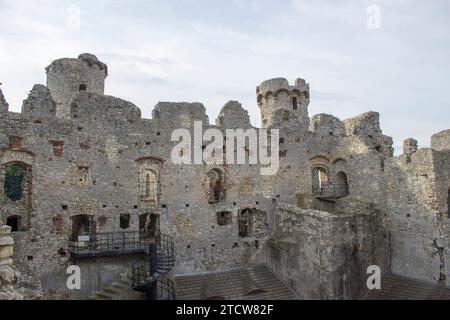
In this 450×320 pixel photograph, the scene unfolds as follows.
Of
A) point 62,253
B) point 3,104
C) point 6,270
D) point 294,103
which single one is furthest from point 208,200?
point 294,103

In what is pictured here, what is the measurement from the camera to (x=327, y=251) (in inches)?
595

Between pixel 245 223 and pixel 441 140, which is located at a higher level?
pixel 441 140

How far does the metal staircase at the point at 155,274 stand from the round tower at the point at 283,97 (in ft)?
48.6

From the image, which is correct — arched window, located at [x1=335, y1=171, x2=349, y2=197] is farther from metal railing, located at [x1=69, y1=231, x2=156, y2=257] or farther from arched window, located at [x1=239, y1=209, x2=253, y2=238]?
metal railing, located at [x1=69, y1=231, x2=156, y2=257]

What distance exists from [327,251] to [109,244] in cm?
907

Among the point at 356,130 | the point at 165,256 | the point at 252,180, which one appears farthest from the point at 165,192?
the point at 356,130

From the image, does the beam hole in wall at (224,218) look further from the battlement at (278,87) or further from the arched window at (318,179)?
the battlement at (278,87)

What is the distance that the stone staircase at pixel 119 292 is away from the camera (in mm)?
13508

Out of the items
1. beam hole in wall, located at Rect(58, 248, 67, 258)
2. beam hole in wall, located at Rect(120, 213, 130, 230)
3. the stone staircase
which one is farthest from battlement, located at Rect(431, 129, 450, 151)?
beam hole in wall, located at Rect(58, 248, 67, 258)

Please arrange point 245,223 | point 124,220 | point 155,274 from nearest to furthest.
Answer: point 155,274 < point 124,220 < point 245,223

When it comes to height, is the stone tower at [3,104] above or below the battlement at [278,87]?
below

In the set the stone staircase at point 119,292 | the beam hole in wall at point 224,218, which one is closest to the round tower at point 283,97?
the beam hole in wall at point 224,218

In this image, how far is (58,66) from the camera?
20.6 m

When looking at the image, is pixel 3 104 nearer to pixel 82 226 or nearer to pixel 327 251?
pixel 82 226
